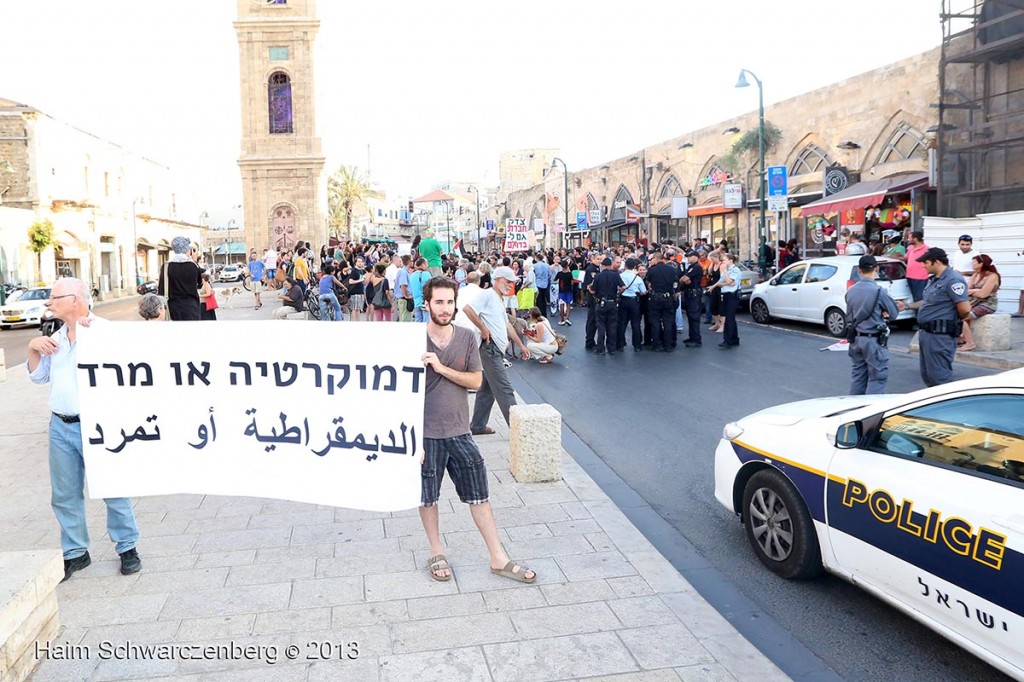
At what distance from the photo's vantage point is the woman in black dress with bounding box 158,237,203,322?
961 cm

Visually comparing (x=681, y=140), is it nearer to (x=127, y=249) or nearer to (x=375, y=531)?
(x=375, y=531)

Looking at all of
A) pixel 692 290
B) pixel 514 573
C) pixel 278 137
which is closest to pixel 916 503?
pixel 514 573

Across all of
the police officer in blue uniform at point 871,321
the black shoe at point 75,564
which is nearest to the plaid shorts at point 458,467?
the black shoe at point 75,564

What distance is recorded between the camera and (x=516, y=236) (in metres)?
29.8

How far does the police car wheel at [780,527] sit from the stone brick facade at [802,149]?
2126 cm

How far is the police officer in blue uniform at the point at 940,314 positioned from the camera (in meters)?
8.66

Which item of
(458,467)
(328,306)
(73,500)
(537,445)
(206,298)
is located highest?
(206,298)

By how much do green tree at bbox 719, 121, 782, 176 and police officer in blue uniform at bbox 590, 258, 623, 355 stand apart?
17957mm

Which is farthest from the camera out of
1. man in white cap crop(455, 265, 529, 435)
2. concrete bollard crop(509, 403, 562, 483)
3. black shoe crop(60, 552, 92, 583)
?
man in white cap crop(455, 265, 529, 435)

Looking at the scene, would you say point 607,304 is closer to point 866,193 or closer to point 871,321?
point 871,321

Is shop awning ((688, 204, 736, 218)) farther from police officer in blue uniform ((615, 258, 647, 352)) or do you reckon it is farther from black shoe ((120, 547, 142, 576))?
black shoe ((120, 547, 142, 576))

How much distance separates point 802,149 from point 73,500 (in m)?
28.9

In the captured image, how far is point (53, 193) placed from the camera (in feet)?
154

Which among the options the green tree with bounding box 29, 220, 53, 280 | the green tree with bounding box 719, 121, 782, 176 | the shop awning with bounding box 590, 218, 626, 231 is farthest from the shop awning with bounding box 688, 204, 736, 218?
the green tree with bounding box 29, 220, 53, 280
